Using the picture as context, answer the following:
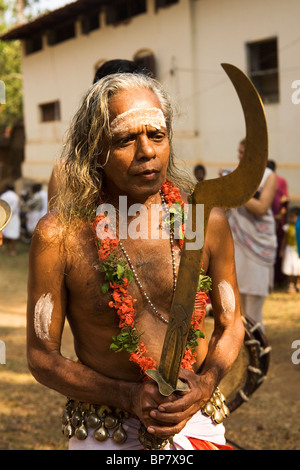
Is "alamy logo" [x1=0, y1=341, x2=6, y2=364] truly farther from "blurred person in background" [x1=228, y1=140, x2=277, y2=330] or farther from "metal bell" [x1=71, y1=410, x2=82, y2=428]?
"metal bell" [x1=71, y1=410, x2=82, y2=428]

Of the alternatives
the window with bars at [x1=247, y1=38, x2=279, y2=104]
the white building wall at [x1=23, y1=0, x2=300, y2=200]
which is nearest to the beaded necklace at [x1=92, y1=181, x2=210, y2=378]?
the white building wall at [x1=23, y1=0, x2=300, y2=200]

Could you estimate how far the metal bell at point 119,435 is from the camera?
2285mm

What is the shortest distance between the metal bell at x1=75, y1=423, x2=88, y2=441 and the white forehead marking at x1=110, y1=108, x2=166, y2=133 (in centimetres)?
109

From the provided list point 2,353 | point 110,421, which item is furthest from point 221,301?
point 2,353

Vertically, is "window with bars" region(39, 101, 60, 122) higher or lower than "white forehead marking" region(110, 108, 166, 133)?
higher

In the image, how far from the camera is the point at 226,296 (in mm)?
2434

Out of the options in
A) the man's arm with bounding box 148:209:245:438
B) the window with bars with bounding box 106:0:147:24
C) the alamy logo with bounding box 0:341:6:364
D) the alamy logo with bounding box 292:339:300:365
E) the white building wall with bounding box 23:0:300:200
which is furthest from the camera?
the window with bars with bounding box 106:0:147:24

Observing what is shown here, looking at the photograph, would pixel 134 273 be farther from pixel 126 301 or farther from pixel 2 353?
pixel 2 353

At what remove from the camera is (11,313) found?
9.69 m

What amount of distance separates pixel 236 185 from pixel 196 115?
12.3 m

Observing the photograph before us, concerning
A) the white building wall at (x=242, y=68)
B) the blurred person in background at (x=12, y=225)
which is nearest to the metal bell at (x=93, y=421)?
the white building wall at (x=242, y=68)

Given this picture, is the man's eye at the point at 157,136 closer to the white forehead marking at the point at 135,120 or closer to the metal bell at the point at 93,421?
the white forehead marking at the point at 135,120

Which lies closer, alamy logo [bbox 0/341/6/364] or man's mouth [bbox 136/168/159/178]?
man's mouth [bbox 136/168/159/178]

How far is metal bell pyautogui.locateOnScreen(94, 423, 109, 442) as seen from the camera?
2.29 meters
